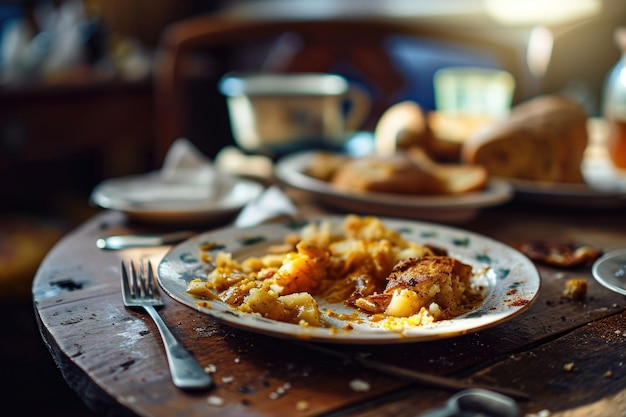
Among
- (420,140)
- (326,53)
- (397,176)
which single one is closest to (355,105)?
(420,140)

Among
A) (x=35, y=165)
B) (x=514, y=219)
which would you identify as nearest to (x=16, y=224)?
(x=35, y=165)

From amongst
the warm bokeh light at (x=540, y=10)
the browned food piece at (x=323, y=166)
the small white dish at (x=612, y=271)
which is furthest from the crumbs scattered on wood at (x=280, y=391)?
the warm bokeh light at (x=540, y=10)

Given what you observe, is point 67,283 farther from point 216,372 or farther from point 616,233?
point 616,233

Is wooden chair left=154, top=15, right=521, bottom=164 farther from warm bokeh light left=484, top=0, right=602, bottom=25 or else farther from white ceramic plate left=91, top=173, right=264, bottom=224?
white ceramic plate left=91, top=173, right=264, bottom=224

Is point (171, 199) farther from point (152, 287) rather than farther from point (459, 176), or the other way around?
point (459, 176)

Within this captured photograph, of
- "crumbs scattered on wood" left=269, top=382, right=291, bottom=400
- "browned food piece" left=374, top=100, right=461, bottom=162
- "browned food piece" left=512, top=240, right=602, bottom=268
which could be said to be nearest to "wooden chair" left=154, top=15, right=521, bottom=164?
"browned food piece" left=374, top=100, right=461, bottom=162

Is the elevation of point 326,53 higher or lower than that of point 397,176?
higher
